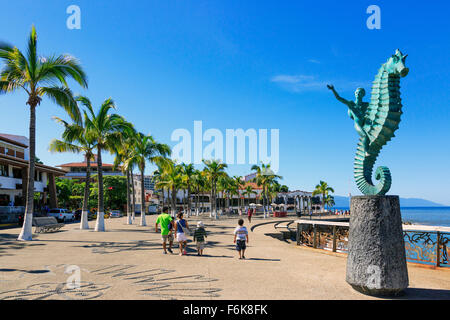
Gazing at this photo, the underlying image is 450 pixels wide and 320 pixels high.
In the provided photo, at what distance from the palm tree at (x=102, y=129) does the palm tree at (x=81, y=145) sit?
80 cm

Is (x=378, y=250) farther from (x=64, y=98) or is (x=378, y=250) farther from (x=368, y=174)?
(x=64, y=98)

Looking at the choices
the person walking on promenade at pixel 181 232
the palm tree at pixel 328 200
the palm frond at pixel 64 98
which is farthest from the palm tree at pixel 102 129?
the palm tree at pixel 328 200

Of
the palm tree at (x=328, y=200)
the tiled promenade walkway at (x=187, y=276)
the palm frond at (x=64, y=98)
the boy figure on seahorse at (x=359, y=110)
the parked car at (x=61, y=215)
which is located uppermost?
the palm frond at (x=64, y=98)

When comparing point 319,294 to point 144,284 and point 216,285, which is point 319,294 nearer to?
point 216,285

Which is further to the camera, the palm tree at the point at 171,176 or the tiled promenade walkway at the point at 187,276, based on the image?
the palm tree at the point at 171,176

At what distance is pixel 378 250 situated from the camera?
6.24 m

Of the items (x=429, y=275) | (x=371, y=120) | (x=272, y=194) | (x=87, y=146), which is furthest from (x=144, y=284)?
(x=272, y=194)

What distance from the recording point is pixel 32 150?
639 inches

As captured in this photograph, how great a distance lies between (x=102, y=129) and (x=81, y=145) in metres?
3.06

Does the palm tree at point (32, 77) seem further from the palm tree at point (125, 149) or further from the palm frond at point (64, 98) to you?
the palm tree at point (125, 149)

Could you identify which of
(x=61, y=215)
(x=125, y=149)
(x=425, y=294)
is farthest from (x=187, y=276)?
(x=61, y=215)

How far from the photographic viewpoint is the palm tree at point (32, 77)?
1573cm

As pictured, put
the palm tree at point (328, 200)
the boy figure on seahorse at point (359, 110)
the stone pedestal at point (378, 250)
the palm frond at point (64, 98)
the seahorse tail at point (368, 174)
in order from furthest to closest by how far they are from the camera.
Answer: the palm tree at point (328, 200)
the palm frond at point (64, 98)
the boy figure on seahorse at point (359, 110)
the seahorse tail at point (368, 174)
the stone pedestal at point (378, 250)

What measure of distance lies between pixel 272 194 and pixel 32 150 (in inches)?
2679
